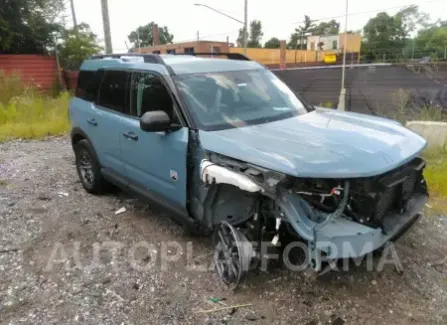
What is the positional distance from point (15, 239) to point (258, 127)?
2841mm

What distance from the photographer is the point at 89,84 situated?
208 inches

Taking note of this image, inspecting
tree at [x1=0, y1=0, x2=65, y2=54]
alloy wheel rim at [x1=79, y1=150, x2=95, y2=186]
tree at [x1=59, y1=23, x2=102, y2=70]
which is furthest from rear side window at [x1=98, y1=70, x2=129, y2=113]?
tree at [x1=59, y1=23, x2=102, y2=70]

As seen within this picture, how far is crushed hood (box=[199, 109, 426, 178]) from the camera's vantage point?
272 centimetres

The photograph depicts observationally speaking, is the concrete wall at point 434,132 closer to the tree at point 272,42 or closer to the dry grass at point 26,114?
the dry grass at point 26,114

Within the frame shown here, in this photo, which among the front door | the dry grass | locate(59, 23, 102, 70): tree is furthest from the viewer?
locate(59, 23, 102, 70): tree

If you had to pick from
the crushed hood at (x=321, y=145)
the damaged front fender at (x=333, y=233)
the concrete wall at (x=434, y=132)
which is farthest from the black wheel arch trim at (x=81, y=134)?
the concrete wall at (x=434, y=132)

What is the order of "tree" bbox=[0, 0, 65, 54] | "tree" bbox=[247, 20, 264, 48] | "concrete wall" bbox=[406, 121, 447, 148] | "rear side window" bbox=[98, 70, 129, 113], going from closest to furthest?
"rear side window" bbox=[98, 70, 129, 113]
"concrete wall" bbox=[406, 121, 447, 148]
"tree" bbox=[0, 0, 65, 54]
"tree" bbox=[247, 20, 264, 48]

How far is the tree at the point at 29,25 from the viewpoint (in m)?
17.8

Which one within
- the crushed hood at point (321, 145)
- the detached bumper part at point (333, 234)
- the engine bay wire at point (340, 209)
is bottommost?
the detached bumper part at point (333, 234)

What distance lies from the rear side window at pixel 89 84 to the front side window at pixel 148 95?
959 millimetres

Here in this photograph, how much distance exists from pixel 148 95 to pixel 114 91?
0.77m

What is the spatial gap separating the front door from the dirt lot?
0.60 meters

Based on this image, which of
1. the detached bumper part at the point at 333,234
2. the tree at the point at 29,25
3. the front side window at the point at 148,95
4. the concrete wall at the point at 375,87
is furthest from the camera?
the tree at the point at 29,25

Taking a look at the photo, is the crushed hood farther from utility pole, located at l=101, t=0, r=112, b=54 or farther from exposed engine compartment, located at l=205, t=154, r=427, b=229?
utility pole, located at l=101, t=0, r=112, b=54
